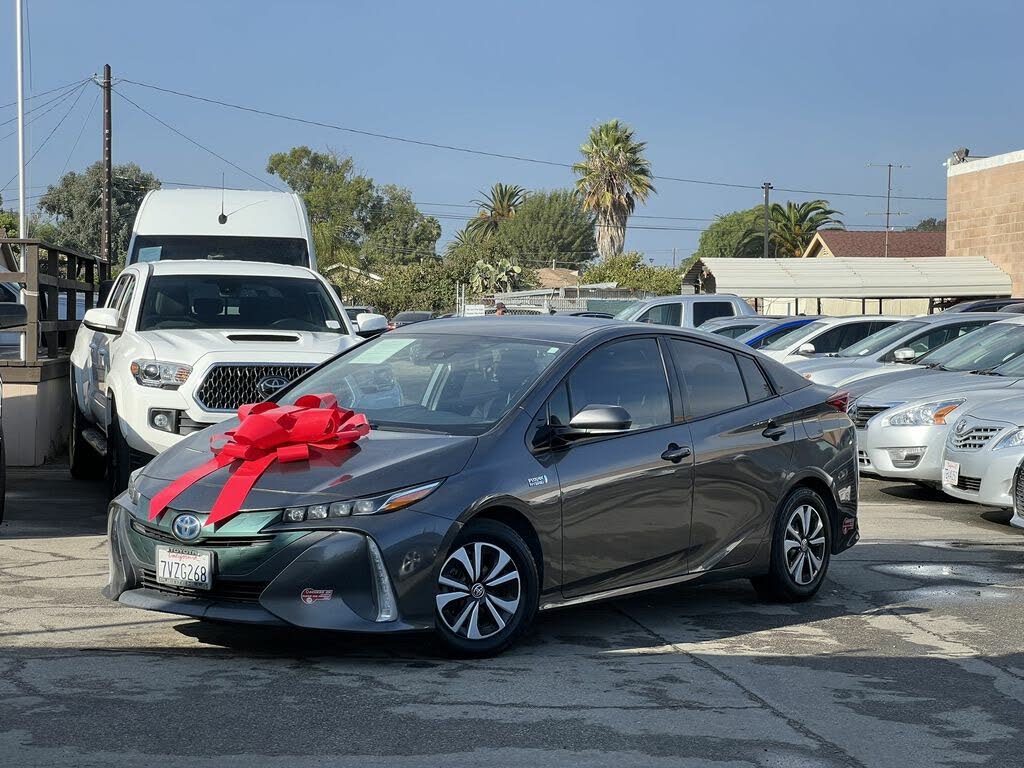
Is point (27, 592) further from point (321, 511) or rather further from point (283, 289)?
point (283, 289)

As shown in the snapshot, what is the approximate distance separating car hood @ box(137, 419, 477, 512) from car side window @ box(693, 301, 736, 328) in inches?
743

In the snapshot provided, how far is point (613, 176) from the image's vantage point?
272 ft

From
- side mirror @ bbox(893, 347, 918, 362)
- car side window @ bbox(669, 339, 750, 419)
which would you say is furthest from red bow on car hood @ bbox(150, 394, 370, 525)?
side mirror @ bbox(893, 347, 918, 362)

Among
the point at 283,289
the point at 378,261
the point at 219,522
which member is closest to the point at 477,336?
the point at 219,522

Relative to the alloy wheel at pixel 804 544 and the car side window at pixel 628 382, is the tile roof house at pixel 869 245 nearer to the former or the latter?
the alloy wheel at pixel 804 544

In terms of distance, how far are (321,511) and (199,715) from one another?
99 cm

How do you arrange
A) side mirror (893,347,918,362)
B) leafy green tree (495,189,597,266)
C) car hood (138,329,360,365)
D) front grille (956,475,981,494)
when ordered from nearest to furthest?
car hood (138,329,360,365) → front grille (956,475,981,494) → side mirror (893,347,918,362) → leafy green tree (495,189,597,266)

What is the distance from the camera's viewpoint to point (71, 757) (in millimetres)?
4680

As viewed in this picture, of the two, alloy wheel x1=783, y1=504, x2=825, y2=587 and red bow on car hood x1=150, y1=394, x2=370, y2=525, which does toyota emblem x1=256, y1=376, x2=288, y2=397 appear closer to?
red bow on car hood x1=150, y1=394, x2=370, y2=525

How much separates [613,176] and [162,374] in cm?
7422

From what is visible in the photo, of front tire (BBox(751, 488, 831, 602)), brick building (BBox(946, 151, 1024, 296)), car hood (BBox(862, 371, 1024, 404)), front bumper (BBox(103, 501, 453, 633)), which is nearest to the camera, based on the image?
front bumper (BBox(103, 501, 453, 633))

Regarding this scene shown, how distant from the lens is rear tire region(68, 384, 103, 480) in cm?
1264

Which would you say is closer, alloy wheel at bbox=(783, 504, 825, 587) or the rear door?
the rear door

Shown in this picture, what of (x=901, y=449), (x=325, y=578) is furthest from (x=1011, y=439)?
(x=325, y=578)
